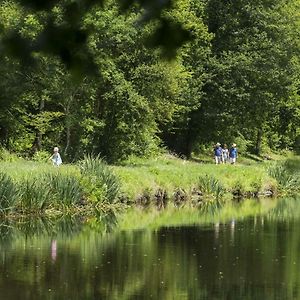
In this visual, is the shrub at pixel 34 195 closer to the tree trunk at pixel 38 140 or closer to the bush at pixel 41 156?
the bush at pixel 41 156

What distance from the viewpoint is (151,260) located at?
57.2 feet

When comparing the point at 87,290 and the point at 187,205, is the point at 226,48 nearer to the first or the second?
the point at 187,205

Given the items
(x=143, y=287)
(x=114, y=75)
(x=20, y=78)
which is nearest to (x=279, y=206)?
(x=114, y=75)

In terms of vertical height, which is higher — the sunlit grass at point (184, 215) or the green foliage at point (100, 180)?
the green foliage at point (100, 180)

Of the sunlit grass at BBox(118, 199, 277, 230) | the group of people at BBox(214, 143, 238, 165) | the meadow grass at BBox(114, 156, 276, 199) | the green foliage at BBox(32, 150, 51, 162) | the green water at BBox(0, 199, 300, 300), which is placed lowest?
the green water at BBox(0, 199, 300, 300)

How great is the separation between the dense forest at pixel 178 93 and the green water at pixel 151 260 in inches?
170

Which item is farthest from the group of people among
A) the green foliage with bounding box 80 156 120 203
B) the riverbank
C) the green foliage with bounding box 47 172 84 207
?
the green foliage with bounding box 47 172 84 207

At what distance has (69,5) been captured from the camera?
12.1 ft

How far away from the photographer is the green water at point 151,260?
14.3 metres

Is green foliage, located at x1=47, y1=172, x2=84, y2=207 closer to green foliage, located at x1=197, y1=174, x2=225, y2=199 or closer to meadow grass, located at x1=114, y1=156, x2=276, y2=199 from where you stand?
meadow grass, located at x1=114, y1=156, x2=276, y2=199

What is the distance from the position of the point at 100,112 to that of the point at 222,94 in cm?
861

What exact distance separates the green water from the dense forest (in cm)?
432

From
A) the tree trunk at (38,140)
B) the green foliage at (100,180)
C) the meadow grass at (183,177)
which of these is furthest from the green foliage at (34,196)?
the tree trunk at (38,140)

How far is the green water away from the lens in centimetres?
1434
